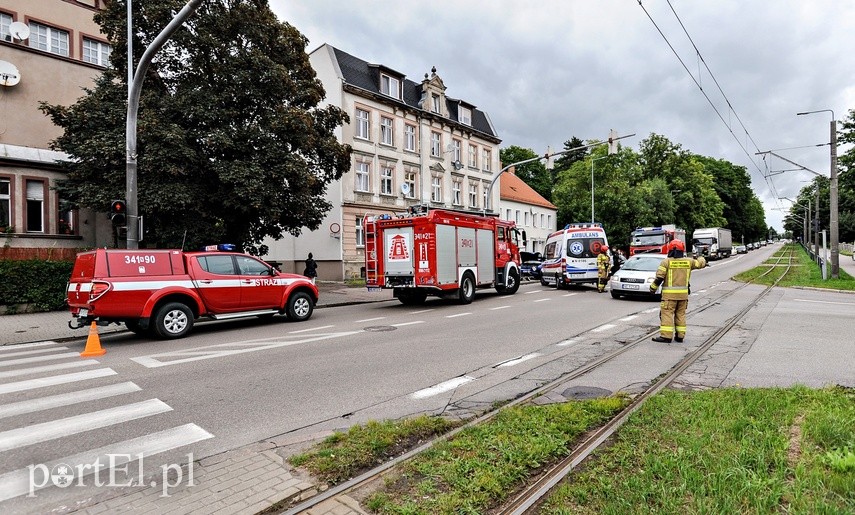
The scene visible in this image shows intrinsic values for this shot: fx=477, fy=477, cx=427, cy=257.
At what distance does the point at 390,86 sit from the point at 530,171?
4010 centimetres

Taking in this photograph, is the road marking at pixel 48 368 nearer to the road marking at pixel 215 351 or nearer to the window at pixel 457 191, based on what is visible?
the road marking at pixel 215 351

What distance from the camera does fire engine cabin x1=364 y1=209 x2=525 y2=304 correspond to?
14422mm

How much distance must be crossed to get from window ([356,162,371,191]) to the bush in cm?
1713

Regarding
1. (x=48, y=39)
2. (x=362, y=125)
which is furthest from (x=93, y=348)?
(x=362, y=125)

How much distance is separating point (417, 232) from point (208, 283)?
6.30 m

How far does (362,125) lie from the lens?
97.8ft

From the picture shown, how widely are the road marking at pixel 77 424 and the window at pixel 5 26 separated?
825 inches

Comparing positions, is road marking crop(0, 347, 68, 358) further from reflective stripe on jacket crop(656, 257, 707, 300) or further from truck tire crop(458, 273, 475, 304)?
reflective stripe on jacket crop(656, 257, 707, 300)

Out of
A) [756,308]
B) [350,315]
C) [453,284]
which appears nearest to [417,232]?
[453,284]

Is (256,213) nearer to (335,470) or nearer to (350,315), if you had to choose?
(350,315)

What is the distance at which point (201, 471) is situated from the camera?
11.7 ft

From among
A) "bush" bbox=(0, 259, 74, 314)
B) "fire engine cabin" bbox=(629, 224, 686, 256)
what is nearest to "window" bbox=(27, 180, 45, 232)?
"bush" bbox=(0, 259, 74, 314)

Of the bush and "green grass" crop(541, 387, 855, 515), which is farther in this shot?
the bush

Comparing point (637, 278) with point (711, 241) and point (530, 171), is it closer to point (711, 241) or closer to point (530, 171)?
point (711, 241)
